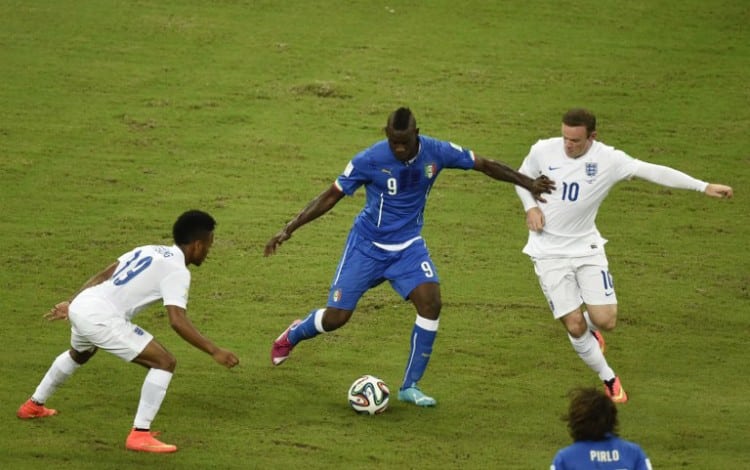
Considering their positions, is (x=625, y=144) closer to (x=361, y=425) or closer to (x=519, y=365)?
(x=519, y=365)

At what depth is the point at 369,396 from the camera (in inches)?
475

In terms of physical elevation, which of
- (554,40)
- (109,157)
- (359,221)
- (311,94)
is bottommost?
(359,221)

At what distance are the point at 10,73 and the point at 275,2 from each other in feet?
18.7

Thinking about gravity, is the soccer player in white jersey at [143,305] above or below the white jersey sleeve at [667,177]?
below

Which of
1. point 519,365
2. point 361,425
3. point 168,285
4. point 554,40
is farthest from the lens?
point 554,40

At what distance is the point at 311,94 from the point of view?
886 inches

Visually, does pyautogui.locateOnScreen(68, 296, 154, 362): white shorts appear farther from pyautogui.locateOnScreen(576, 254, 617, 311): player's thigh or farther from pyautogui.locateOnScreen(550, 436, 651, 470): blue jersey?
pyautogui.locateOnScreen(550, 436, 651, 470): blue jersey

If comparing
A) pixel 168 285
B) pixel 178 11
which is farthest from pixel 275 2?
pixel 168 285

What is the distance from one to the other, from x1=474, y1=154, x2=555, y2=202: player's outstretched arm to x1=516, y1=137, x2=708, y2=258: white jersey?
0.37 ft

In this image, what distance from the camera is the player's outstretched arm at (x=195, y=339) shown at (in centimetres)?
1066

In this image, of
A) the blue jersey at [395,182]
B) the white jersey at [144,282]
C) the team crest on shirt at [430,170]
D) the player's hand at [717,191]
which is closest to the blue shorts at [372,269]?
the blue jersey at [395,182]

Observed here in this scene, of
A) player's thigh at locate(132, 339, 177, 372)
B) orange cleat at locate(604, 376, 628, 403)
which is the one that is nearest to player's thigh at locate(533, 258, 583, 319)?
orange cleat at locate(604, 376, 628, 403)

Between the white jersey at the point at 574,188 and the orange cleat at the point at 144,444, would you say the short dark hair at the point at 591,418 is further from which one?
the white jersey at the point at 574,188

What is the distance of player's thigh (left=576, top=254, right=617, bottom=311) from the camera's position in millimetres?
12430
